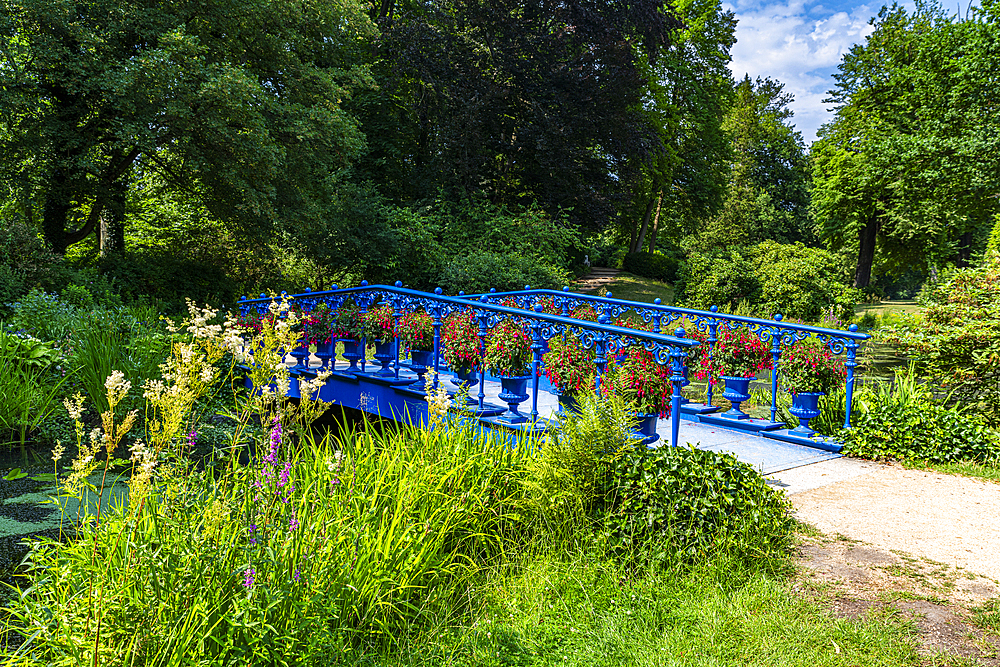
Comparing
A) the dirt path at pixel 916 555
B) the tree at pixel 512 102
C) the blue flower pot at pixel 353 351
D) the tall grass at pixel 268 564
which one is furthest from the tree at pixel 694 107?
the tall grass at pixel 268 564

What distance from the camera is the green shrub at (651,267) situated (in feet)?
104

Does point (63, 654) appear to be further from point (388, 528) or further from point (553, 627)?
point (553, 627)

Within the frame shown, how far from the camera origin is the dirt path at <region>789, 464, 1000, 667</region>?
11.3 feet

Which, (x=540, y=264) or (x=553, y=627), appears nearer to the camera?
(x=553, y=627)

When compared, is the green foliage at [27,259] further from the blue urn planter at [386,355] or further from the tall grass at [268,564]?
the tall grass at [268,564]

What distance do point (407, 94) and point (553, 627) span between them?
2210 centimetres

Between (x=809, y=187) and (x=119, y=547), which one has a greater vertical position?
(x=809, y=187)

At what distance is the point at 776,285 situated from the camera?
17484mm

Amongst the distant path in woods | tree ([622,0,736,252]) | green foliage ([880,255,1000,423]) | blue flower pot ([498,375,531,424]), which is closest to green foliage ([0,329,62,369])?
blue flower pot ([498,375,531,424])

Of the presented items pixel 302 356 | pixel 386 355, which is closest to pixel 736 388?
pixel 386 355

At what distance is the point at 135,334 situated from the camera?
966cm

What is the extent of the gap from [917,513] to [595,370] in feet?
8.69

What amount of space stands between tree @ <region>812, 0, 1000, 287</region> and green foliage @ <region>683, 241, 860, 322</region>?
9.63ft

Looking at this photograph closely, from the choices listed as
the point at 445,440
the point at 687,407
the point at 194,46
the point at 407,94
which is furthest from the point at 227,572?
the point at 407,94
